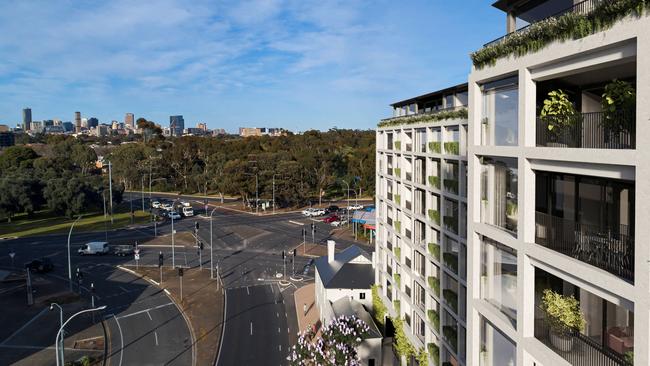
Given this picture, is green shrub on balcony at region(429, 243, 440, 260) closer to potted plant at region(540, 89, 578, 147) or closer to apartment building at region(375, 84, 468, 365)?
apartment building at region(375, 84, 468, 365)

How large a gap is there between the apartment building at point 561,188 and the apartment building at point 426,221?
8.26 metres

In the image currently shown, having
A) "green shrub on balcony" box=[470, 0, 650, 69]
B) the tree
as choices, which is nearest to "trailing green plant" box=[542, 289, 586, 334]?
"green shrub on balcony" box=[470, 0, 650, 69]

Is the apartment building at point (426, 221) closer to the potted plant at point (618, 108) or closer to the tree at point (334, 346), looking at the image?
the tree at point (334, 346)

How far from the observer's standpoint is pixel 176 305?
139 ft

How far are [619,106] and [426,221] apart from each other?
18.0 metres

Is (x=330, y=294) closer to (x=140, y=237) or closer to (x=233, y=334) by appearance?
(x=233, y=334)

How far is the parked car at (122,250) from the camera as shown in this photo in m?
60.5

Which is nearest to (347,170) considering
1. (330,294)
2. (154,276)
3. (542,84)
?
(154,276)

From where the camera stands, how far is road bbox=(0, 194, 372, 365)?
110 ft

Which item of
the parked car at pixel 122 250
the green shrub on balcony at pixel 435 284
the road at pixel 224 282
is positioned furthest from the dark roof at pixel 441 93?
the parked car at pixel 122 250

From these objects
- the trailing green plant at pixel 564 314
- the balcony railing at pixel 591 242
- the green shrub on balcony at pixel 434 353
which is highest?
the balcony railing at pixel 591 242

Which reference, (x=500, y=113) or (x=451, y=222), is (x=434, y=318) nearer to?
(x=451, y=222)

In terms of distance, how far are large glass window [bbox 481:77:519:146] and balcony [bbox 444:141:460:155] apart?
9313 millimetres

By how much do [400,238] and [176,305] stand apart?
2224cm
